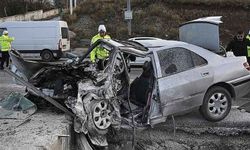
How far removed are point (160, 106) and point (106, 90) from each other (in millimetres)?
940

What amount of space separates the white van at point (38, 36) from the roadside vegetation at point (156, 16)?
20.9 feet

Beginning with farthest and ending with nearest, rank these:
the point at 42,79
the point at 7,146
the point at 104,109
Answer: the point at 42,79 < the point at 104,109 < the point at 7,146

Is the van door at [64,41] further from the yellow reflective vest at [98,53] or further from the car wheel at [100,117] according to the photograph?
the car wheel at [100,117]

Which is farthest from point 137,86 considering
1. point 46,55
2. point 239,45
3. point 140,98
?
point 46,55

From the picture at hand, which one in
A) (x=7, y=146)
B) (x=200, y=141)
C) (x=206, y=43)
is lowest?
(x=200, y=141)

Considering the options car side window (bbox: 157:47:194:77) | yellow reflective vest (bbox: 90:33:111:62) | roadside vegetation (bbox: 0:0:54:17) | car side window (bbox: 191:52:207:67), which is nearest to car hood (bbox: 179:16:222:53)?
car side window (bbox: 191:52:207:67)

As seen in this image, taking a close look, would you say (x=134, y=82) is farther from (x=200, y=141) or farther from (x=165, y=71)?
(x=200, y=141)

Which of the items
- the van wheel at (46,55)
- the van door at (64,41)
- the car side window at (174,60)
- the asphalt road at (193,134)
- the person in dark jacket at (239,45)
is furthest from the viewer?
the van door at (64,41)

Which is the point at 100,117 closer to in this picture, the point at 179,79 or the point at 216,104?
the point at 179,79

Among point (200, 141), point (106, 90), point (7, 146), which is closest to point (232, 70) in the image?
point (200, 141)

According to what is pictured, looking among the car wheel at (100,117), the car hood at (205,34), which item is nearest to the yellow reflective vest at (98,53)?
the car wheel at (100,117)

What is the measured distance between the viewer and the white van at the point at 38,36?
70.1 ft

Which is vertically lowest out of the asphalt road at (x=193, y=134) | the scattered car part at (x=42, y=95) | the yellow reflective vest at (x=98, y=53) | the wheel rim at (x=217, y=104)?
the asphalt road at (x=193, y=134)

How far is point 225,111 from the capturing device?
25.5 feet
